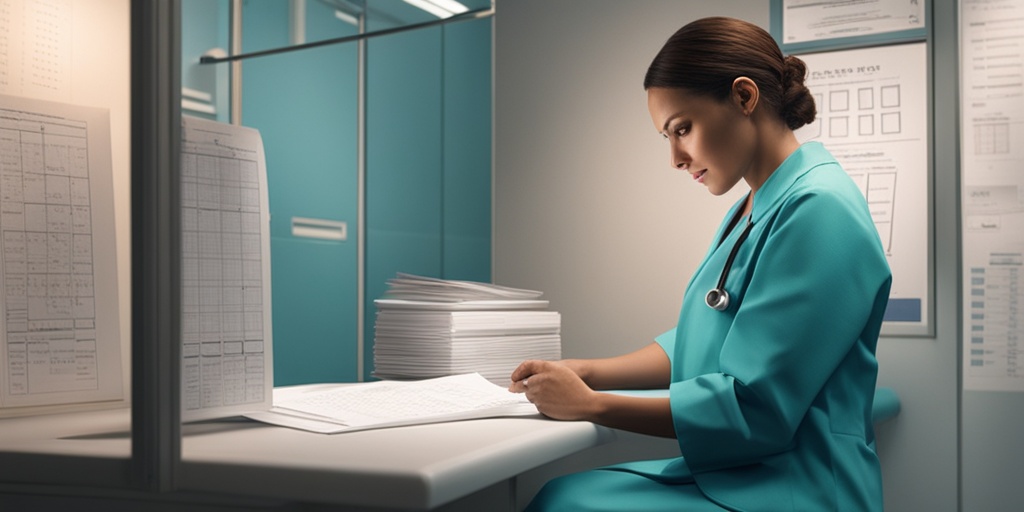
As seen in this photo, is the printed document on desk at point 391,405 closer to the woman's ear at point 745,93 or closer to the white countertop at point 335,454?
the white countertop at point 335,454

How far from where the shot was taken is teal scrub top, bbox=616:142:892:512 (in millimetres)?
1189

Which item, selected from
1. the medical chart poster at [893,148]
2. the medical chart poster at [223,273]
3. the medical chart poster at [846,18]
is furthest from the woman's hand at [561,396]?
the medical chart poster at [846,18]

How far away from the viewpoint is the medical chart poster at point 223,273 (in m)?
1.02

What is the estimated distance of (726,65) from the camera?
4.68 feet

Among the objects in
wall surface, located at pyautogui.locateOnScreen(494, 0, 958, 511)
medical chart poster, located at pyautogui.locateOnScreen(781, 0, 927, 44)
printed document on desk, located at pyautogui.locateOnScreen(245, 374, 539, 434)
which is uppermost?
medical chart poster, located at pyautogui.locateOnScreen(781, 0, 927, 44)

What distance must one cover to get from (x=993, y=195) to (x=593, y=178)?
875 millimetres

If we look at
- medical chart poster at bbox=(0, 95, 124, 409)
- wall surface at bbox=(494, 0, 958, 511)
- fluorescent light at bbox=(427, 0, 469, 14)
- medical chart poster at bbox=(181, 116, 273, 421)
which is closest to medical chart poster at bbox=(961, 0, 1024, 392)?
wall surface at bbox=(494, 0, 958, 511)

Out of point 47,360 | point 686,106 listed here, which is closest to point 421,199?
point 686,106

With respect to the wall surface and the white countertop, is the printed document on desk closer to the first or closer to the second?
the white countertop

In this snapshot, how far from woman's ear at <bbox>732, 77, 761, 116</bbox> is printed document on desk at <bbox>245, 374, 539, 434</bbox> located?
0.55 m

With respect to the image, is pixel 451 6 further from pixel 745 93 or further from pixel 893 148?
pixel 893 148

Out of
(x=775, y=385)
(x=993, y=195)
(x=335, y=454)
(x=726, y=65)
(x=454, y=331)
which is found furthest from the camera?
(x=993, y=195)

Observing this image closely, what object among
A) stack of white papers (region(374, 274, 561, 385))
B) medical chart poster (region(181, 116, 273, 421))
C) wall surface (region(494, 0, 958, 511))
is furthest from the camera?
wall surface (region(494, 0, 958, 511))

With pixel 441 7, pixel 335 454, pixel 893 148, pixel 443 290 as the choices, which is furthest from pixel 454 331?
pixel 893 148
